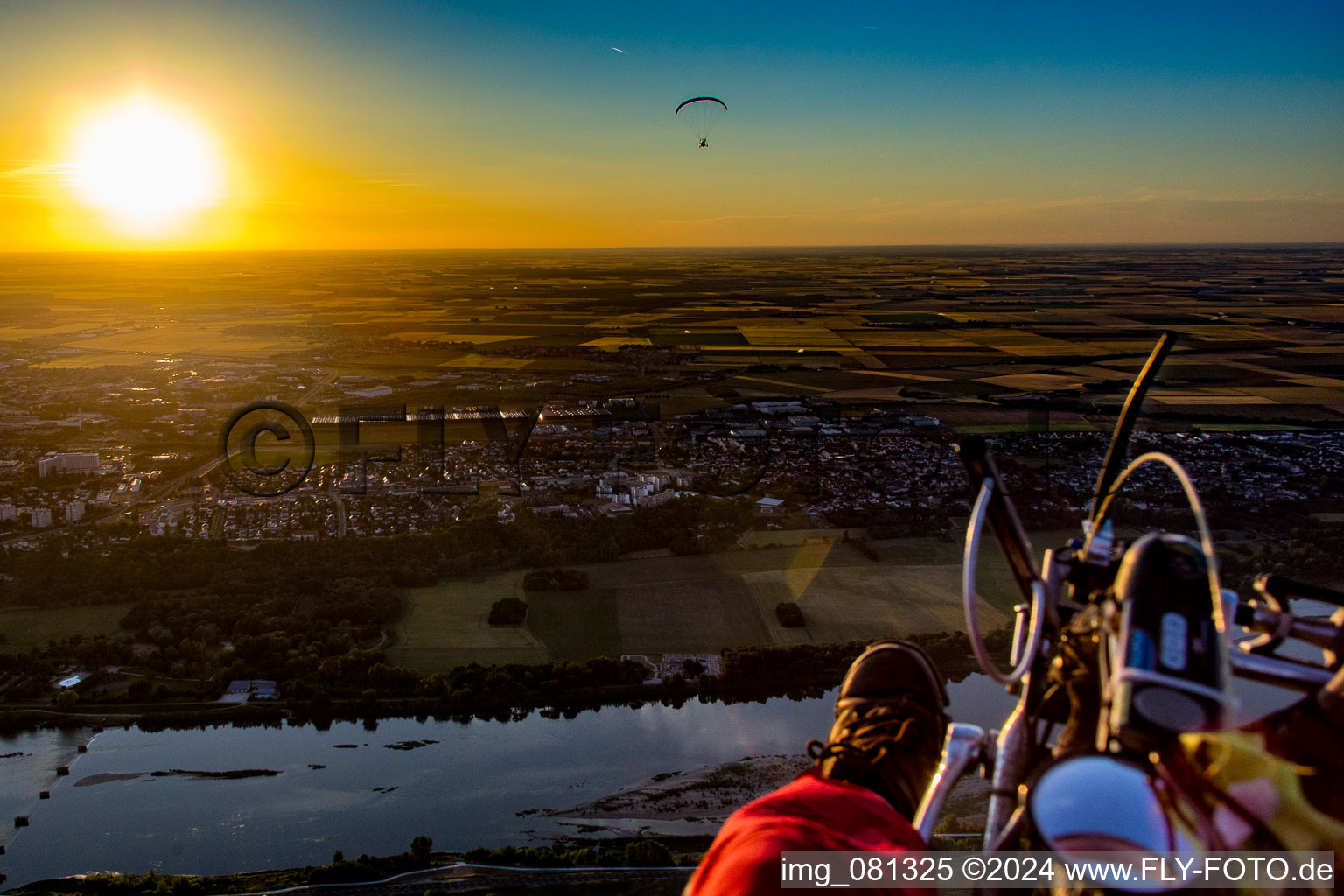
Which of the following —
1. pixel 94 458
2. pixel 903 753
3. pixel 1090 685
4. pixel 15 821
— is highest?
pixel 1090 685

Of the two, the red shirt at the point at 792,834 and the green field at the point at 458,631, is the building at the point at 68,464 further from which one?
the red shirt at the point at 792,834

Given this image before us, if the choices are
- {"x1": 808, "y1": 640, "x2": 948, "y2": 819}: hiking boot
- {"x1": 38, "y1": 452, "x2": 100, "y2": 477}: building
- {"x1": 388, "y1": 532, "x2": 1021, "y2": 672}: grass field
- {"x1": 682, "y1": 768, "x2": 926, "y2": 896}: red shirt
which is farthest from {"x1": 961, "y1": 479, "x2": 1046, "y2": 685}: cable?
{"x1": 38, "y1": 452, "x2": 100, "y2": 477}: building

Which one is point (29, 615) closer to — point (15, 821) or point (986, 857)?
point (15, 821)

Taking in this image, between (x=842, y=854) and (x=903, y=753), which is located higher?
(x=842, y=854)

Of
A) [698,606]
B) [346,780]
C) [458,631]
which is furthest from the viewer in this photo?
[698,606]

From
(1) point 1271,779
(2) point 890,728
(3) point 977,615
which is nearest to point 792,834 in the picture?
(3) point 977,615

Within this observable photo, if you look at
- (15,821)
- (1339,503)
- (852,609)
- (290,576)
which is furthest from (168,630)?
(1339,503)

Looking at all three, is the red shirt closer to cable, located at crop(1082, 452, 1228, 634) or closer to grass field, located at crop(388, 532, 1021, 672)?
cable, located at crop(1082, 452, 1228, 634)

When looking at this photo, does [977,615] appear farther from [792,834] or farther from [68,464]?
[68,464]
